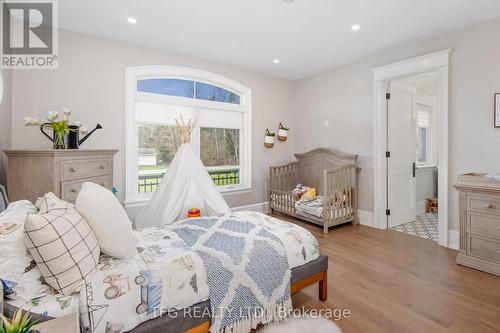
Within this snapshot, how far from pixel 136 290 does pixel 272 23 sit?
2814 mm

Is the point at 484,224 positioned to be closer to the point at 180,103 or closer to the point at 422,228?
the point at 422,228

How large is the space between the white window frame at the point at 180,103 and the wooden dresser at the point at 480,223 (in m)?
2.97

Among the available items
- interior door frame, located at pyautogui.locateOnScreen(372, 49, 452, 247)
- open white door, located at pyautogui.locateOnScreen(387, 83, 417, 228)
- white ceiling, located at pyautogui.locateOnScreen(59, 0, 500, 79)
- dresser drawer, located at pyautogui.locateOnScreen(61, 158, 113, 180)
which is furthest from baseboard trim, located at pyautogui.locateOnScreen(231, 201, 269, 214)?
white ceiling, located at pyautogui.locateOnScreen(59, 0, 500, 79)

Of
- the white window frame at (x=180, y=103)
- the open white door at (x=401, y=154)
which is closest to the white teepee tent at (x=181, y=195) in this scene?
the white window frame at (x=180, y=103)

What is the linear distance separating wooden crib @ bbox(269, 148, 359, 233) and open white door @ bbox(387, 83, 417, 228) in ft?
1.73

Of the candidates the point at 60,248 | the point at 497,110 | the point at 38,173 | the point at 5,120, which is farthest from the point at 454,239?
the point at 5,120

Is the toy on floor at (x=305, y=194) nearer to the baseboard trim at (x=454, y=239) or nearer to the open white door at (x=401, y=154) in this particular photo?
the open white door at (x=401, y=154)

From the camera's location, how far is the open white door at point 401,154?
12.5ft

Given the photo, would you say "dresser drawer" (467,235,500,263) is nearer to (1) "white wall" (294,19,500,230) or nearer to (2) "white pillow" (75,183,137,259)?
(1) "white wall" (294,19,500,230)

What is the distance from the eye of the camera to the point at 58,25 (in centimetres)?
279

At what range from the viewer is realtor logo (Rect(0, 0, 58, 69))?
240cm

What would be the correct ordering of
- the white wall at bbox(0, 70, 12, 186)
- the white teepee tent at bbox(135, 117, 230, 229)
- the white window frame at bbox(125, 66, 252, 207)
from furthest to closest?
1. the white window frame at bbox(125, 66, 252, 207)
2. the white teepee tent at bbox(135, 117, 230, 229)
3. the white wall at bbox(0, 70, 12, 186)

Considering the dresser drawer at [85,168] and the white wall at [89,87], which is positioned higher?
the white wall at [89,87]

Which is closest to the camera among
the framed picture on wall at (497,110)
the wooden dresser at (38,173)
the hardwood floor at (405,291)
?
the hardwood floor at (405,291)
